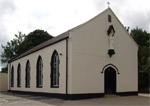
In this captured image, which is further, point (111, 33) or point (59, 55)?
point (111, 33)

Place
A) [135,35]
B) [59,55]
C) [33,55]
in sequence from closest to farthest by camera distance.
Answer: [59,55], [33,55], [135,35]

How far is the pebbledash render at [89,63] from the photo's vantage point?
17.2 meters

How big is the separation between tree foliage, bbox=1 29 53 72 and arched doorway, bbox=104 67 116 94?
89.9 ft

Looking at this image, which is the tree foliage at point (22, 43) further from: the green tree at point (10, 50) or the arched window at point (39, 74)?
the arched window at point (39, 74)

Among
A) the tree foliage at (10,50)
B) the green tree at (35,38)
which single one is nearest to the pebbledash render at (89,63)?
the green tree at (35,38)

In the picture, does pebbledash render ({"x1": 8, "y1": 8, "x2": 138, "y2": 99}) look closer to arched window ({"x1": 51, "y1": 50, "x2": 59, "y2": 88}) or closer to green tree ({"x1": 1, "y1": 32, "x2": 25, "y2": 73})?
arched window ({"x1": 51, "y1": 50, "x2": 59, "y2": 88})

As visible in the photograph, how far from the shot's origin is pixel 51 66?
19.8 metres

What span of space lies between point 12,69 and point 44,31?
16.3m

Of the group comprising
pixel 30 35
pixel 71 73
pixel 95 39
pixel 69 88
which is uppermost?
pixel 30 35

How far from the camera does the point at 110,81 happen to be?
20.9 m

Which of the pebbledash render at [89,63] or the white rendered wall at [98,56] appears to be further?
the white rendered wall at [98,56]

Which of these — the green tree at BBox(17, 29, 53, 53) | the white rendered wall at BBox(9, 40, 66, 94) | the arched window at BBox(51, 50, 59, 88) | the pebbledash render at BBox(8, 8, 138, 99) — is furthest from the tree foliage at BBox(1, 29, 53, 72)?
the arched window at BBox(51, 50, 59, 88)

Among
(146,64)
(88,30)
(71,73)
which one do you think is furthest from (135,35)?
(71,73)

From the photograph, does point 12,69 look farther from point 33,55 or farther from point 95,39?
point 95,39
